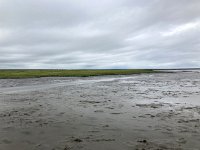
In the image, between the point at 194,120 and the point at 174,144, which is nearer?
the point at 174,144

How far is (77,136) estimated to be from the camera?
35.7 ft

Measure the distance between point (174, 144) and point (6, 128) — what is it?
808 cm

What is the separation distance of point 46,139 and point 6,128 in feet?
10.8

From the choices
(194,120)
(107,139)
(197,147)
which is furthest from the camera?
(194,120)

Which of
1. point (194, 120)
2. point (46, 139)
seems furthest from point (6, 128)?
point (194, 120)

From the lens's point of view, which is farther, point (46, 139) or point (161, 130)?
point (161, 130)

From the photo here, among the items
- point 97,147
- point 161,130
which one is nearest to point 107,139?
point 97,147

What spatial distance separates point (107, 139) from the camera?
33.8 ft

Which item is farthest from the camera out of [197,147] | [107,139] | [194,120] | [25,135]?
[194,120]

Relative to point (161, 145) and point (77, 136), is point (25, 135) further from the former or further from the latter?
point (161, 145)

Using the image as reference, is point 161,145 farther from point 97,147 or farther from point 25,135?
point 25,135

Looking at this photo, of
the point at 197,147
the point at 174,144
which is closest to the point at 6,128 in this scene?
the point at 174,144

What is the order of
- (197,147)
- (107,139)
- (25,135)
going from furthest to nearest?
(25,135) < (107,139) < (197,147)

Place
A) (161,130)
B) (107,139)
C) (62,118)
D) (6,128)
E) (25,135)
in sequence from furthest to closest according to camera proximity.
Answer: (62,118) < (6,128) < (161,130) < (25,135) < (107,139)
